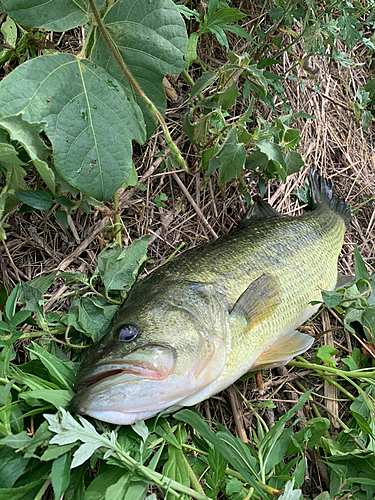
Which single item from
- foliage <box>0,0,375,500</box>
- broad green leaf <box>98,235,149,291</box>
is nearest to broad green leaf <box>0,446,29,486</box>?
foliage <box>0,0,375,500</box>

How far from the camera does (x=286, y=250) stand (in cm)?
254

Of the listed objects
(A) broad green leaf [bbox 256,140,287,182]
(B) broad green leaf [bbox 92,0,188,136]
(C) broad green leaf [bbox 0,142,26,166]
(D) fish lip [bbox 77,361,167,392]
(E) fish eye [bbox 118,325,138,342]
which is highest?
(B) broad green leaf [bbox 92,0,188,136]

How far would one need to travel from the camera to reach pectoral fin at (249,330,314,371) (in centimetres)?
229

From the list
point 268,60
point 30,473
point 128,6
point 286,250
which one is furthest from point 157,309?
point 268,60

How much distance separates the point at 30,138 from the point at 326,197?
2.42 meters

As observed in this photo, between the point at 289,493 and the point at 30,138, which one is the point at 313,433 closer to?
the point at 289,493

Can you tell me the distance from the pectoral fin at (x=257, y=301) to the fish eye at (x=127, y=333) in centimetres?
60

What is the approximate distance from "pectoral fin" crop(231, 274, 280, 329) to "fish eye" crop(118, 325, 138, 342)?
60 cm

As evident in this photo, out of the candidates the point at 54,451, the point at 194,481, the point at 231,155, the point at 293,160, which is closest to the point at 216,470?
the point at 194,481

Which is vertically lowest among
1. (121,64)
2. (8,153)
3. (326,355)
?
(326,355)

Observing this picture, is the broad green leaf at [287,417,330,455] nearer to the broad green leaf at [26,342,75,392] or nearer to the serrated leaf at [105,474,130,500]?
the serrated leaf at [105,474,130,500]

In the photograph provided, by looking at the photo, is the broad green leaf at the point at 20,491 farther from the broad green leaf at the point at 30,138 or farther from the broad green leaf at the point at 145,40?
the broad green leaf at the point at 145,40

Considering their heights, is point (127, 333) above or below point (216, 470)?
above

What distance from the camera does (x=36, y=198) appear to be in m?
1.99
